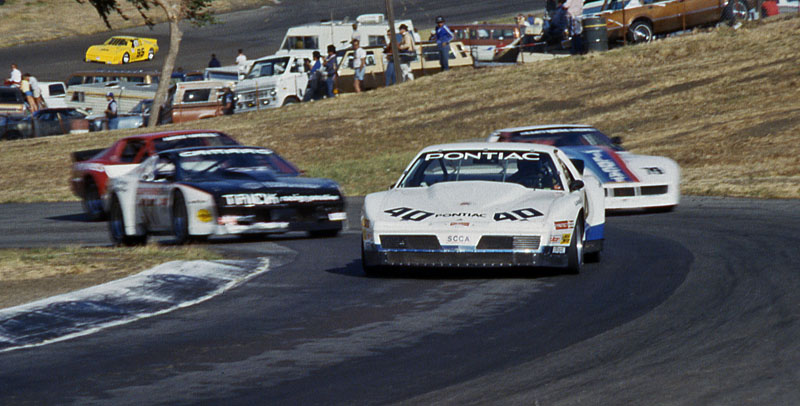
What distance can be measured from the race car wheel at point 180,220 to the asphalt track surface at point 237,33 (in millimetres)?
42535

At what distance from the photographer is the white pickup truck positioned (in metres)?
36.0

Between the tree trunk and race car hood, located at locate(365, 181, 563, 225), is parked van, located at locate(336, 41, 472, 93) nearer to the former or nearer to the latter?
the tree trunk

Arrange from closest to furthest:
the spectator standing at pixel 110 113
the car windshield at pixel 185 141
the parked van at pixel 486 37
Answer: the car windshield at pixel 185 141 → the spectator standing at pixel 110 113 → the parked van at pixel 486 37

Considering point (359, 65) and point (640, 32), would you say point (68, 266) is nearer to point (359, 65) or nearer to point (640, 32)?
point (359, 65)

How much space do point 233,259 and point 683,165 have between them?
12.9 metres

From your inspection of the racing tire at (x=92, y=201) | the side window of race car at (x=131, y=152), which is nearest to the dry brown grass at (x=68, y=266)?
the side window of race car at (x=131, y=152)

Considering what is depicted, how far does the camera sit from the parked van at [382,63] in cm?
3647

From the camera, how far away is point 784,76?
28703 mm

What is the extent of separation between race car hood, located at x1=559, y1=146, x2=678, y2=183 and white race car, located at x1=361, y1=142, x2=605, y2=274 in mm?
5152

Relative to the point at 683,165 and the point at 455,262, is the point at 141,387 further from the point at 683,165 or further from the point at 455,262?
the point at 683,165

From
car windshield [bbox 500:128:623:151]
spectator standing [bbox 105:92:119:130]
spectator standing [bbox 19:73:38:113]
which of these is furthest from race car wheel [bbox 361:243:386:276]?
spectator standing [bbox 19:73:38:113]

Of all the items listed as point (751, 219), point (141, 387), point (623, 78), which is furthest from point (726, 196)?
point (623, 78)

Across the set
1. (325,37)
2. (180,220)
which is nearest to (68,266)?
(180,220)

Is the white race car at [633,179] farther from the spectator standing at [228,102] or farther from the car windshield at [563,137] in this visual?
the spectator standing at [228,102]
